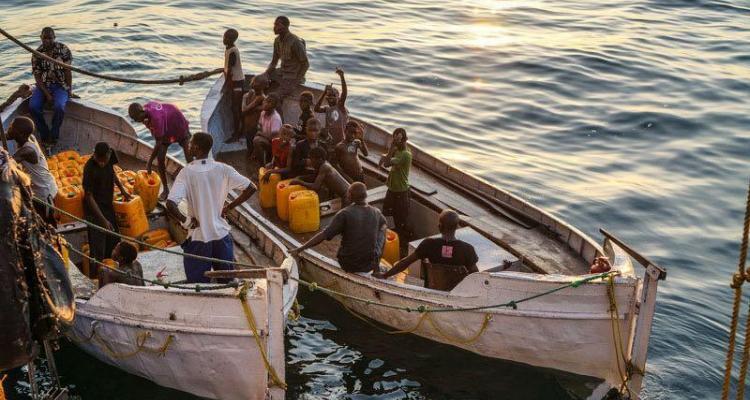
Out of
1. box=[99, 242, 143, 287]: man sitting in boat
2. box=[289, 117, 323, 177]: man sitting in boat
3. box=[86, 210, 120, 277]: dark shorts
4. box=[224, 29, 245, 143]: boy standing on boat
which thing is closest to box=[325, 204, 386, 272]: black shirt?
box=[99, 242, 143, 287]: man sitting in boat

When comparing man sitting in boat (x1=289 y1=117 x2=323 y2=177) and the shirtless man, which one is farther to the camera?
the shirtless man

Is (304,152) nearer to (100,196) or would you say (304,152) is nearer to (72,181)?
(100,196)

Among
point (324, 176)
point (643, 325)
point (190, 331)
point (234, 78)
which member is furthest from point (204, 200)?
point (234, 78)

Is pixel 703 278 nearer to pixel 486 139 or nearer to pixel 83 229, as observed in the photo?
pixel 486 139

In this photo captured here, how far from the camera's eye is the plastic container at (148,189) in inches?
467

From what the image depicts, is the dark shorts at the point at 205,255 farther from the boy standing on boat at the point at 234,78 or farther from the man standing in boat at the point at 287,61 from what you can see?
the man standing in boat at the point at 287,61

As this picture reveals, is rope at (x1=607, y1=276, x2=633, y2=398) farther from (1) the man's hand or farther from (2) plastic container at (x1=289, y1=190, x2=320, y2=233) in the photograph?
(1) the man's hand

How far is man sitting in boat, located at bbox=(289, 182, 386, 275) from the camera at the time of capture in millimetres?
10070

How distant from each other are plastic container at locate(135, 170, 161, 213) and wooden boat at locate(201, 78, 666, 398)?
1.39 metres

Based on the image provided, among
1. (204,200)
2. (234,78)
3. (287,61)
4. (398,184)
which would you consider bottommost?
(398,184)

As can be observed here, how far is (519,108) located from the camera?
22.8 metres

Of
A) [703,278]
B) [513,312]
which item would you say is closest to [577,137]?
[703,278]

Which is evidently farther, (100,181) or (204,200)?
(100,181)

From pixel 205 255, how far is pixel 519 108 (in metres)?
14.8
